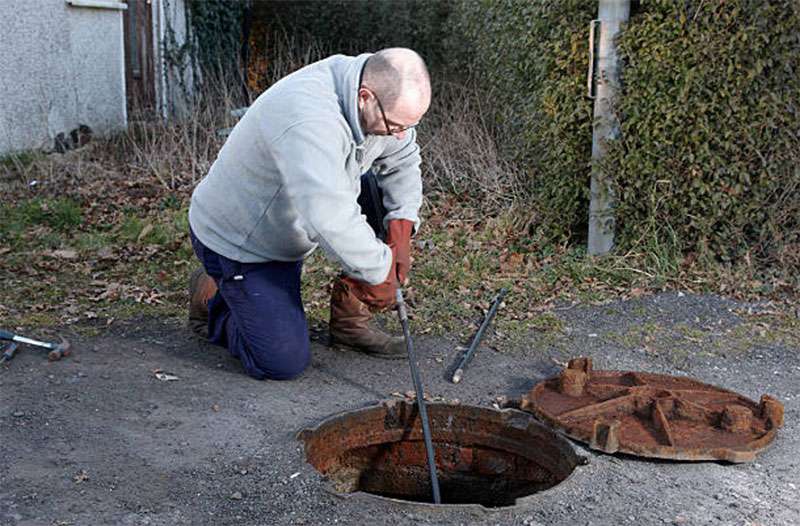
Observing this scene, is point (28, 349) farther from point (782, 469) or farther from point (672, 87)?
point (672, 87)

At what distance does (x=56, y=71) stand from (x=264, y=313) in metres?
7.14

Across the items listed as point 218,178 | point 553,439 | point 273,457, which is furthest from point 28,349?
point 553,439

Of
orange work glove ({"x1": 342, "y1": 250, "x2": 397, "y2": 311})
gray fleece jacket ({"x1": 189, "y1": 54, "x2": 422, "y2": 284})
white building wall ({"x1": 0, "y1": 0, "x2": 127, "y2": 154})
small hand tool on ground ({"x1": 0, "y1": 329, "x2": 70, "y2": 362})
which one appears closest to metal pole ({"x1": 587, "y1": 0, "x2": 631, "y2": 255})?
gray fleece jacket ({"x1": 189, "y1": 54, "x2": 422, "y2": 284})

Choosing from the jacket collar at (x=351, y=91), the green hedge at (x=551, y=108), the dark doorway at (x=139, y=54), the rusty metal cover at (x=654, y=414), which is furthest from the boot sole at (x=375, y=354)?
the dark doorway at (x=139, y=54)

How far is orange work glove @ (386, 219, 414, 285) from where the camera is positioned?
4336 millimetres

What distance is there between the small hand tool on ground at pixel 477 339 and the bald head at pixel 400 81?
1.42m

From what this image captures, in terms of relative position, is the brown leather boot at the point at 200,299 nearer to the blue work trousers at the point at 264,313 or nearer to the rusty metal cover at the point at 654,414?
the blue work trousers at the point at 264,313

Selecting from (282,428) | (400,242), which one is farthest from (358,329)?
(282,428)

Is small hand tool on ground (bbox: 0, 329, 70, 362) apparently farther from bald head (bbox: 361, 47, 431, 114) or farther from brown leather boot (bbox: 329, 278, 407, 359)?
bald head (bbox: 361, 47, 431, 114)

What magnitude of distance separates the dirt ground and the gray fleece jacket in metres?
0.69

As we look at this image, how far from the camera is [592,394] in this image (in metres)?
4.12

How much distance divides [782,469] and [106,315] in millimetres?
3685

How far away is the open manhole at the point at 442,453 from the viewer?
3943 millimetres

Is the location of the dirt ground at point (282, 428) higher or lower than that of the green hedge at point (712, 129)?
lower
